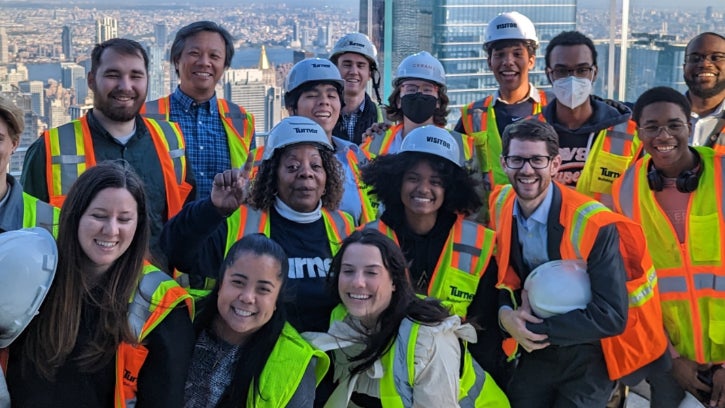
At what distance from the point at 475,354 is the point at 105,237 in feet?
5.72

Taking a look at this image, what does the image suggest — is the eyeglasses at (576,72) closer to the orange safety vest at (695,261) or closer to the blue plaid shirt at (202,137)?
the orange safety vest at (695,261)

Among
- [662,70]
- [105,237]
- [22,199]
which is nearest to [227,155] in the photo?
[22,199]

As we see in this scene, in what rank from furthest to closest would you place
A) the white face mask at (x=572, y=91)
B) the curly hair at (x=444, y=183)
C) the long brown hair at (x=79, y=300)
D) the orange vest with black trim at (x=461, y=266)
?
1. the white face mask at (x=572, y=91)
2. the curly hair at (x=444, y=183)
3. the orange vest with black trim at (x=461, y=266)
4. the long brown hair at (x=79, y=300)

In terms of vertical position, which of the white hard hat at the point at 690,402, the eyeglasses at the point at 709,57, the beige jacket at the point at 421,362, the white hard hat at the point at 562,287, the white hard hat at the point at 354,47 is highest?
the white hard hat at the point at 354,47

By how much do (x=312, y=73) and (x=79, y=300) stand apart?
233 centimetres

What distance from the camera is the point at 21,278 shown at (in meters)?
2.39

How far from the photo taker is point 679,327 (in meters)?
3.66

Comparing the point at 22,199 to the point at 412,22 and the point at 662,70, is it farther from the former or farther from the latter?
the point at 412,22

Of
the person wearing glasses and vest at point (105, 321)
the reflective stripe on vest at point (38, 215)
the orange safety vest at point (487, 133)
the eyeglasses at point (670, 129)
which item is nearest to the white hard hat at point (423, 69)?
the orange safety vest at point (487, 133)

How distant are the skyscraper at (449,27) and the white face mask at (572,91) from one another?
182cm

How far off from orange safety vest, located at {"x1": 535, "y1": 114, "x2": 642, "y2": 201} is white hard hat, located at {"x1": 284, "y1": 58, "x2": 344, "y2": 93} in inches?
55.3

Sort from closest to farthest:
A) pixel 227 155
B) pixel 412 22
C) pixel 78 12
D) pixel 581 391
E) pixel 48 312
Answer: pixel 48 312
pixel 581 391
pixel 227 155
pixel 78 12
pixel 412 22

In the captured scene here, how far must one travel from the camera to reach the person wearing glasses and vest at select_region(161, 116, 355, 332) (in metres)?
3.41

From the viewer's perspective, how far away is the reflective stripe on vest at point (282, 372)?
2830 mm
